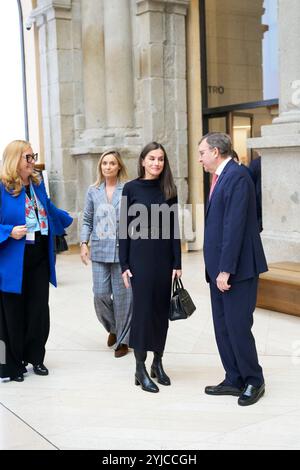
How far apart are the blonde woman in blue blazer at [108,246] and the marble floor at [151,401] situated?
317mm

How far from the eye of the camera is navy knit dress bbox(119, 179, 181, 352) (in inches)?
165

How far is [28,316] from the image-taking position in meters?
4.66

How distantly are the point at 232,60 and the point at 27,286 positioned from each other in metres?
7.45

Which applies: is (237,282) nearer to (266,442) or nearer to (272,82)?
(266,442)

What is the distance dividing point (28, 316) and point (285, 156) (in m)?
3.53

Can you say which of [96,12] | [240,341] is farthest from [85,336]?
[96,12]

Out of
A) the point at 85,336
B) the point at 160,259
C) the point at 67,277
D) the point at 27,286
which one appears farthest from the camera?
the point at 67,277

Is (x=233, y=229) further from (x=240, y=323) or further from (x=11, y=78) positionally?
(x=11, y=78)

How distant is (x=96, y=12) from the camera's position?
10820 mm

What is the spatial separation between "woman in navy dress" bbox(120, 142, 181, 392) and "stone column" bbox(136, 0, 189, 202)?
6.52m
